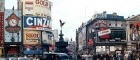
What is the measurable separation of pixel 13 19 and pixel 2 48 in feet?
23.8

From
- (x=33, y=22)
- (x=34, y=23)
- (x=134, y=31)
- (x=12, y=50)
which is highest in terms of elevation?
(x=33, y=22)

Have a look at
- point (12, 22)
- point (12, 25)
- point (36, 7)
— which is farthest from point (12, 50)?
point (36, 7)

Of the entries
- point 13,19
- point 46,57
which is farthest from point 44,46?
point 46,57

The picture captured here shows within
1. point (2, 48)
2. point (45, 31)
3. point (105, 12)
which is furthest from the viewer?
point (105, 12)

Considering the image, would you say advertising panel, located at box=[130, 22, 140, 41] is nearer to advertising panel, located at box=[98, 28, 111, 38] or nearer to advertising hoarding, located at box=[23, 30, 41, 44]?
advertising panel, located at box=[98, 28, 111, 38]

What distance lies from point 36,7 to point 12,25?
23.0 feet

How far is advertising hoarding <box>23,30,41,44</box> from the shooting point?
79.3 metres

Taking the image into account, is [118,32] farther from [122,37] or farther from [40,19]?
[40,19]

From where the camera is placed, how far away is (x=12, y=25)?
78.8 m

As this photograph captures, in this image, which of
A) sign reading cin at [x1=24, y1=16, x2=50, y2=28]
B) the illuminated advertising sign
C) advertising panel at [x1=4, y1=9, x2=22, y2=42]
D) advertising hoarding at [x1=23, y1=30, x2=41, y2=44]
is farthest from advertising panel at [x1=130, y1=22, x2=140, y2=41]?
advertising panel at [x1=4, y1=9, x2=22, y2=42]

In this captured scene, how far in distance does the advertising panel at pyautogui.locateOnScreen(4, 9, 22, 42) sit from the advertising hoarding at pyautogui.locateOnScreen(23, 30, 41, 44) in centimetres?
147

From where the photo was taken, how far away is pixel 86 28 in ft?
359

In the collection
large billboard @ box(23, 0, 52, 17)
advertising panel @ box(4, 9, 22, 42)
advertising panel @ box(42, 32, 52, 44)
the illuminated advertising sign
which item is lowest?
advertising panel @ box(42, 32, 52, 44)

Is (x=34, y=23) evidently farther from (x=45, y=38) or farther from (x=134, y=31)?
(x=134, y=31)
